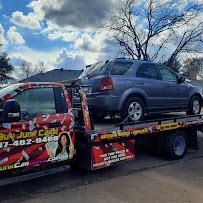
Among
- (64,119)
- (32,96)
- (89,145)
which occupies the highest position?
(32,96)

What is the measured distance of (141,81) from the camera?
785 cm

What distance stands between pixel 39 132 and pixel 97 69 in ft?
8.75

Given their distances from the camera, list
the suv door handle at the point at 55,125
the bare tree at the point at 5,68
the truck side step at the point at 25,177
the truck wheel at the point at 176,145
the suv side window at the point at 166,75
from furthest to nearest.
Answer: the bare tree at the point at 5,68 < the suv side window at the point at 166,75 < the truck wheel at the point at 176,145 < the truck side step at the point at 25,177 < the suv door handle at the point at 55,125

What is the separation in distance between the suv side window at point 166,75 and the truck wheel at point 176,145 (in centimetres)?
143

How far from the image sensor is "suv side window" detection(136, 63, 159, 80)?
26.2 feet

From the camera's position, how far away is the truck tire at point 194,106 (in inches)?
371

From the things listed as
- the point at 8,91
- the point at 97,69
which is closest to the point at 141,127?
the point at 97,69

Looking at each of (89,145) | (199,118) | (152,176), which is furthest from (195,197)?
(199,118)

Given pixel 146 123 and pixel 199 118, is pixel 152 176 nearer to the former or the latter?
pixel 146 123

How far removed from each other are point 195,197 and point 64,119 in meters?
2.62

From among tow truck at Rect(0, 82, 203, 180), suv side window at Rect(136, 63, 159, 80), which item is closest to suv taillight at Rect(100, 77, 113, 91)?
tow truck at Rect(0, 82, 203, 180)

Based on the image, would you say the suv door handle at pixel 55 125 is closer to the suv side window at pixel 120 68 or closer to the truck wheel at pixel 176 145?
the suv side window at pixel 120 68

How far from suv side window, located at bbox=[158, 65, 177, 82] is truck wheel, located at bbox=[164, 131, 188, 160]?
4.68ft

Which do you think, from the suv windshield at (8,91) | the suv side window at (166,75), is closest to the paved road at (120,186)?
the suv windshield at (8,91)
